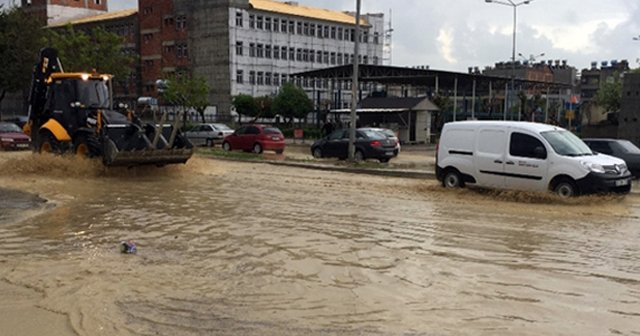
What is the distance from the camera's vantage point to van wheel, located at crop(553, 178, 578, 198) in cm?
1323

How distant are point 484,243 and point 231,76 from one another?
65.4 meters

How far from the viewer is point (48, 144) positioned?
18406mm

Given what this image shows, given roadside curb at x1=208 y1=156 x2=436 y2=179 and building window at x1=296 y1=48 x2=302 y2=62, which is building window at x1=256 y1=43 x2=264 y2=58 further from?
roadside curb at x1=208 y1=156 x2=436 y2=179

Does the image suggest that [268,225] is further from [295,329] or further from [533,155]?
[533,155]

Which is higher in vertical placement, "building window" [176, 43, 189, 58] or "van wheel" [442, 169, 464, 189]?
"building window" [176, 43, 189, 58]

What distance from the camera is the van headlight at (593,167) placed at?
13070mm

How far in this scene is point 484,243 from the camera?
9102 millimetres

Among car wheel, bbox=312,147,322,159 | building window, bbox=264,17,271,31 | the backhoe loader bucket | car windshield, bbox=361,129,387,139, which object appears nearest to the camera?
the backhoe loader bucket

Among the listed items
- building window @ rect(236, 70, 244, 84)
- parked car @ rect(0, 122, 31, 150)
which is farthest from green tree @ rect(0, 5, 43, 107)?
building window @ rect(236, 70, 244, 84)

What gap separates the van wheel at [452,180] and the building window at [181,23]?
64.2 metres

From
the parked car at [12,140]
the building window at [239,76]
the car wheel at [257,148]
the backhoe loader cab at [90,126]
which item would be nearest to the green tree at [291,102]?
the building window at [239,76]

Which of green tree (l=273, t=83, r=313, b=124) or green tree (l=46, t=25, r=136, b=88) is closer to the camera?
green tree (l=46, t=25, r=136, b=88)

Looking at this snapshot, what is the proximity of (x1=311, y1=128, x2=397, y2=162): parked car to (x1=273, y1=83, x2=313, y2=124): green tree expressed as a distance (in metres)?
36.3

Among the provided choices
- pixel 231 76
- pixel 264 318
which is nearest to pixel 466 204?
pixel 264 318
